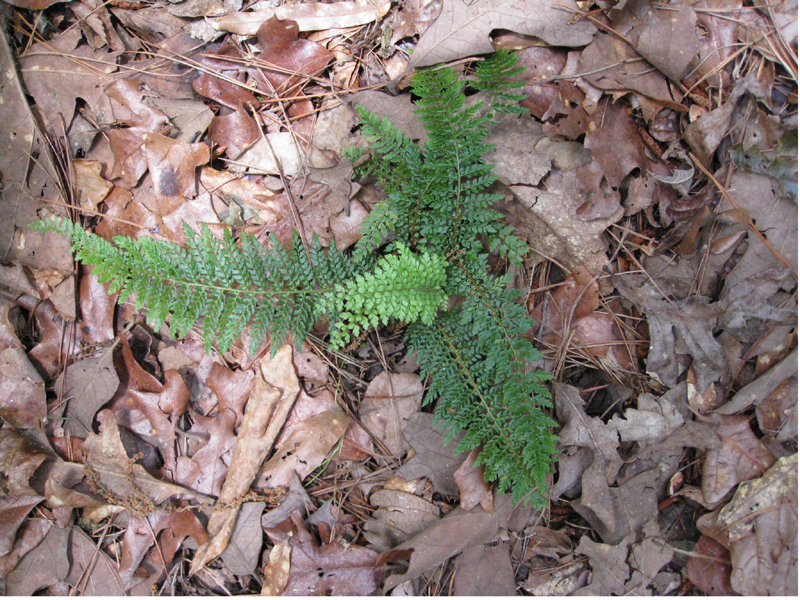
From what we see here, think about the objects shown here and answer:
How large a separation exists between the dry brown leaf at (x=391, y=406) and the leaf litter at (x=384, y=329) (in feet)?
0.07

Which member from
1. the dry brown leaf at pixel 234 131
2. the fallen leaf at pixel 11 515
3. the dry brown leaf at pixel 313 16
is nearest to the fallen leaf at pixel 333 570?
the fallen leaf at pixel 11 515

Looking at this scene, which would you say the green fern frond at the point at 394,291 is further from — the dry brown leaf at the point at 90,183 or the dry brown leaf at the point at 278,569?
the dry brown leaf at the point at 90,183

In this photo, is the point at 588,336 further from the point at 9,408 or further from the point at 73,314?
the point at 9,408

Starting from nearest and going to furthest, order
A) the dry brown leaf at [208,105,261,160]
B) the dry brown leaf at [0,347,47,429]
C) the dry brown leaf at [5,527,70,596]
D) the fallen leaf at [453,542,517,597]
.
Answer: the fallen leaf at [453,542,517,597] < the dry brown leaf at [5,527,70,596] < the dry brown leaf at [0,347,47,429] < the dry brown leaf at [208,105,261,160]

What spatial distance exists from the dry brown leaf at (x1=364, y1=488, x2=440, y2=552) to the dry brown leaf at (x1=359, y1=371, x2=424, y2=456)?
1.00 ft

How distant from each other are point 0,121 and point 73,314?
1.54 meters

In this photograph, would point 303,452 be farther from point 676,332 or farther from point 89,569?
point 676,332

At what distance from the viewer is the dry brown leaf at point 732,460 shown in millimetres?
2949

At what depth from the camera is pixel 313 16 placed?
3.48 meters

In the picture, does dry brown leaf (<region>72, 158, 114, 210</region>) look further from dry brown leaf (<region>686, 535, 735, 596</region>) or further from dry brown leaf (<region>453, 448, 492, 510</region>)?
dry brown leaf (<region>686, 535, 735, 596</region>)

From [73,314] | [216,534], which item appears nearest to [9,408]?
[73,314]

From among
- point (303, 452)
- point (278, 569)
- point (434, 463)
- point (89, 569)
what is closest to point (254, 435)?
point (303, 452)

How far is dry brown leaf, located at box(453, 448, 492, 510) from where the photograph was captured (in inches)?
123

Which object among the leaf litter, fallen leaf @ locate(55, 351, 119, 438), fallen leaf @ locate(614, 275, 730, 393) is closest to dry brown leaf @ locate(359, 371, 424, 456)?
the leaf litter
